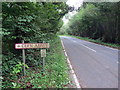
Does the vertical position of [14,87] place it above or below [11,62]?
below

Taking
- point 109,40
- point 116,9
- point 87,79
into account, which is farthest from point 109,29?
point 87,79

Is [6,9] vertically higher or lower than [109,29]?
higher

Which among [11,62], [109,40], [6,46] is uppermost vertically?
[6,46]

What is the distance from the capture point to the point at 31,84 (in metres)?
4.05

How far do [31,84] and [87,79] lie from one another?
2.35 m

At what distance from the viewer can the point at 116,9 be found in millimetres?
15727

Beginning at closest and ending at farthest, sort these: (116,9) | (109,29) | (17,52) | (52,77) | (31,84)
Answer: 1. (31,84)
2. (52,77)
3. (17,52)
4. (116,9)
5. (109,29)

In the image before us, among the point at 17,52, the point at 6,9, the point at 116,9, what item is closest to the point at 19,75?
the point at 17,52

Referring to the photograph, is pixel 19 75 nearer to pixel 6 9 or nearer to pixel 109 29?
pixel 6 9

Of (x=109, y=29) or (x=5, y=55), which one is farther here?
(x=109, y=29)

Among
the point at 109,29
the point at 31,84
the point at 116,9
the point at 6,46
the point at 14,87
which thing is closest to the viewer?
the point at 14,87

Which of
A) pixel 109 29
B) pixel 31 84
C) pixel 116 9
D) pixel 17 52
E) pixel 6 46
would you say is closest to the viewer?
pixel 31 84

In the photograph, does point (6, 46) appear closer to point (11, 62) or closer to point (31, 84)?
point (11, 62)

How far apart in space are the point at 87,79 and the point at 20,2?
14.4 ft
